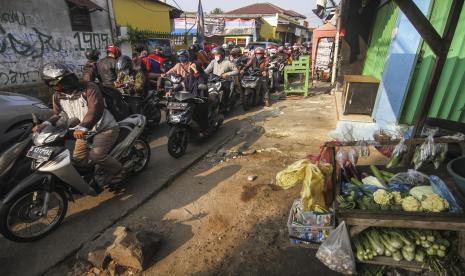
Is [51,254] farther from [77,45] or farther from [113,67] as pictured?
[77,45]

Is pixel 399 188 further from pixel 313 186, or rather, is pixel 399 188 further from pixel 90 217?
pixel 90 217

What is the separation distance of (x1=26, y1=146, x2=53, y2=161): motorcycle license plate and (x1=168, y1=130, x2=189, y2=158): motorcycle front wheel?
2012 millimetres

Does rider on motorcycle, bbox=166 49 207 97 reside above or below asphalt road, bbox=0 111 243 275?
above

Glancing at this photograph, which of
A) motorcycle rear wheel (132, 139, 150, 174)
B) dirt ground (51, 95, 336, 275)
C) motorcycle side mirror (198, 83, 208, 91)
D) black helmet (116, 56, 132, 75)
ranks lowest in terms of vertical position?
dirt ground (51, 95, 336, 275)

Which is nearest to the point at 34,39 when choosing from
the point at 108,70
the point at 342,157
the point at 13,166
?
the point at 108,70

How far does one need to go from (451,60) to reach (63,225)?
553 cm

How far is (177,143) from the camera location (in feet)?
16.6

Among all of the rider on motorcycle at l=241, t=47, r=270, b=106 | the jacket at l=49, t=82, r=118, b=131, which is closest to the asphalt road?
the jacket at l=49, t=82, r=118, b=131

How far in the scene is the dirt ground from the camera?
8.74 ft

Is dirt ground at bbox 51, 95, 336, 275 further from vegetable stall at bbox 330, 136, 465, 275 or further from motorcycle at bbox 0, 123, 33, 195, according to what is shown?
motorcycle at bbox 0, 123, 33, 195

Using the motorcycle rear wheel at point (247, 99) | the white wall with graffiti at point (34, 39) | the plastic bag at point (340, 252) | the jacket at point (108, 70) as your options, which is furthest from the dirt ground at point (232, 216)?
the white wall with graffiti at point (34, 39)

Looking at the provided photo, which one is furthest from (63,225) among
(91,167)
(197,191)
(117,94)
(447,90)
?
(447,90)

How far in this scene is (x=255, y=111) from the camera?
27.6 feet

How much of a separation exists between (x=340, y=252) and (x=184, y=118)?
3.41 meters
